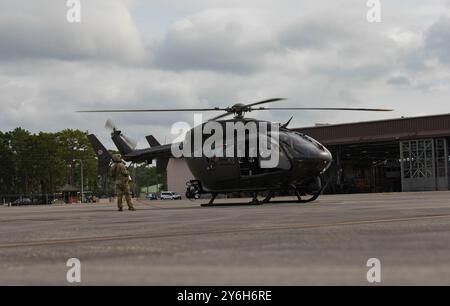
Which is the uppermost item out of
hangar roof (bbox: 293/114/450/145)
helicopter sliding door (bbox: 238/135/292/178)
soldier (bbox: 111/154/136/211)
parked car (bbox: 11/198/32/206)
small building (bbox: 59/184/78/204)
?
hangar roof (bbox: 293/114/450/145)

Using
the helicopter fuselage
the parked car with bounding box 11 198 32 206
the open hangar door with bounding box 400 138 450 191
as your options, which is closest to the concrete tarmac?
the helicopter fuselage

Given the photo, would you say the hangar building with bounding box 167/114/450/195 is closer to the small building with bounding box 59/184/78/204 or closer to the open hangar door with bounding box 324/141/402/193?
the open hangar door with bounding box 324/141/402/193

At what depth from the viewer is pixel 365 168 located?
300ft

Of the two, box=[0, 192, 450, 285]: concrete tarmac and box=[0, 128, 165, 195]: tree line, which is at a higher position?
box=[0, 128, 165, 195]: tree line

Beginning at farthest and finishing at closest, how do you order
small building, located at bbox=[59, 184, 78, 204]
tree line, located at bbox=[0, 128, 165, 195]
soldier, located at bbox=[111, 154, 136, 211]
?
tree line, located at bbox=[0, 128, 165, 195] < small building, located at bbox=[59, 184, 78, 204] < soldier, located at bbox=[111, 154, 136, 211]

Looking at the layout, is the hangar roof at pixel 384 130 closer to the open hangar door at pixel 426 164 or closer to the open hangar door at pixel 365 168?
the open hangar door at pixel 426 164

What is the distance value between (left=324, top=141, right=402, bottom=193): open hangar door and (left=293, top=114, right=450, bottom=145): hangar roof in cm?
283

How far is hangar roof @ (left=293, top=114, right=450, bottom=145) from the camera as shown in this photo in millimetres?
57969

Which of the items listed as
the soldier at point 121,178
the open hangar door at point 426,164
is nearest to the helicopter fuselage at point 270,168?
the soldier at point 121,178

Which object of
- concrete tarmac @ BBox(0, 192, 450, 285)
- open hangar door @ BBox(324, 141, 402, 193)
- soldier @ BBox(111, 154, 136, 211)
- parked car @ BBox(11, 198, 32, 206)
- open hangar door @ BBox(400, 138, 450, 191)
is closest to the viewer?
concrete tarmac @ BBox(0, 192, 450, 285)

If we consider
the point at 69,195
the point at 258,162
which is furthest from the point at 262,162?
the point at 69,195

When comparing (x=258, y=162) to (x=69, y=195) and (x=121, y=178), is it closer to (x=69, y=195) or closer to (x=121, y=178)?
(x=121, y=178)

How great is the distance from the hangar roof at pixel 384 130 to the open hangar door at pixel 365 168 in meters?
2.83

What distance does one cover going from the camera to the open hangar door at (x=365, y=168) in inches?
2670
